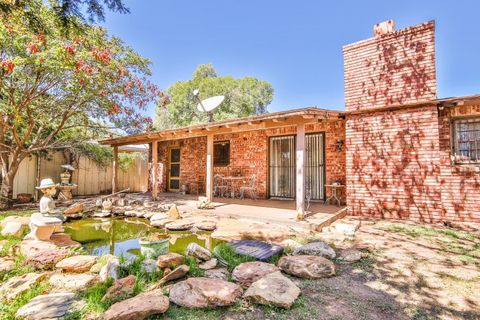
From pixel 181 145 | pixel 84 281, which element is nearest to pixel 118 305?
pixel 84 281

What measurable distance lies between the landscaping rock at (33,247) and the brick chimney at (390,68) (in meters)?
6.94

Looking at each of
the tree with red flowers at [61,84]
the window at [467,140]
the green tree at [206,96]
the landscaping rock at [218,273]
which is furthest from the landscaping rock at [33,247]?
the green tree at [206,96]

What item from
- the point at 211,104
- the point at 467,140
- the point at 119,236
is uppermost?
the point at 211,104

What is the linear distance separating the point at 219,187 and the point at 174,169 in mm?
3123

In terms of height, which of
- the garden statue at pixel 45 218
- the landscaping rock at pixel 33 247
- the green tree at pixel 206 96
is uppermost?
the green tree at pixel 206 96

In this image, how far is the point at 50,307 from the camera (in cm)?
224

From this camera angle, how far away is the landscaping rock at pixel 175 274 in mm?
2807

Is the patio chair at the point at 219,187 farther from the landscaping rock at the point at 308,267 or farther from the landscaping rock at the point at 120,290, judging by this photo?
the landscaping rock at the point at 120,290

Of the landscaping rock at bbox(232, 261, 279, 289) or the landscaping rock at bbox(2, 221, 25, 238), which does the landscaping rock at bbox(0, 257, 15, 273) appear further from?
the landscaping rock at bbox(232, 261, 279, 289)

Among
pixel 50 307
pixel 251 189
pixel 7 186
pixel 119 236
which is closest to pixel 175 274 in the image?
pixel 50 307

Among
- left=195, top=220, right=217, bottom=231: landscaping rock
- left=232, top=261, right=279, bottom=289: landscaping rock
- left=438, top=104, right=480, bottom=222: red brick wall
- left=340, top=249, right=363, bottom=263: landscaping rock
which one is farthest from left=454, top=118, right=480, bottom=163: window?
left=195, top=220, right=217, bottom=231: landscaping rock

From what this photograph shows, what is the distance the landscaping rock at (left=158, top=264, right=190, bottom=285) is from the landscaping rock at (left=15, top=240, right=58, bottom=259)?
213cm

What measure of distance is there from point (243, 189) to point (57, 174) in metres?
7.62

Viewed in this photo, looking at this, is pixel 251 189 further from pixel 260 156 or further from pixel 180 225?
pixel 180 225
